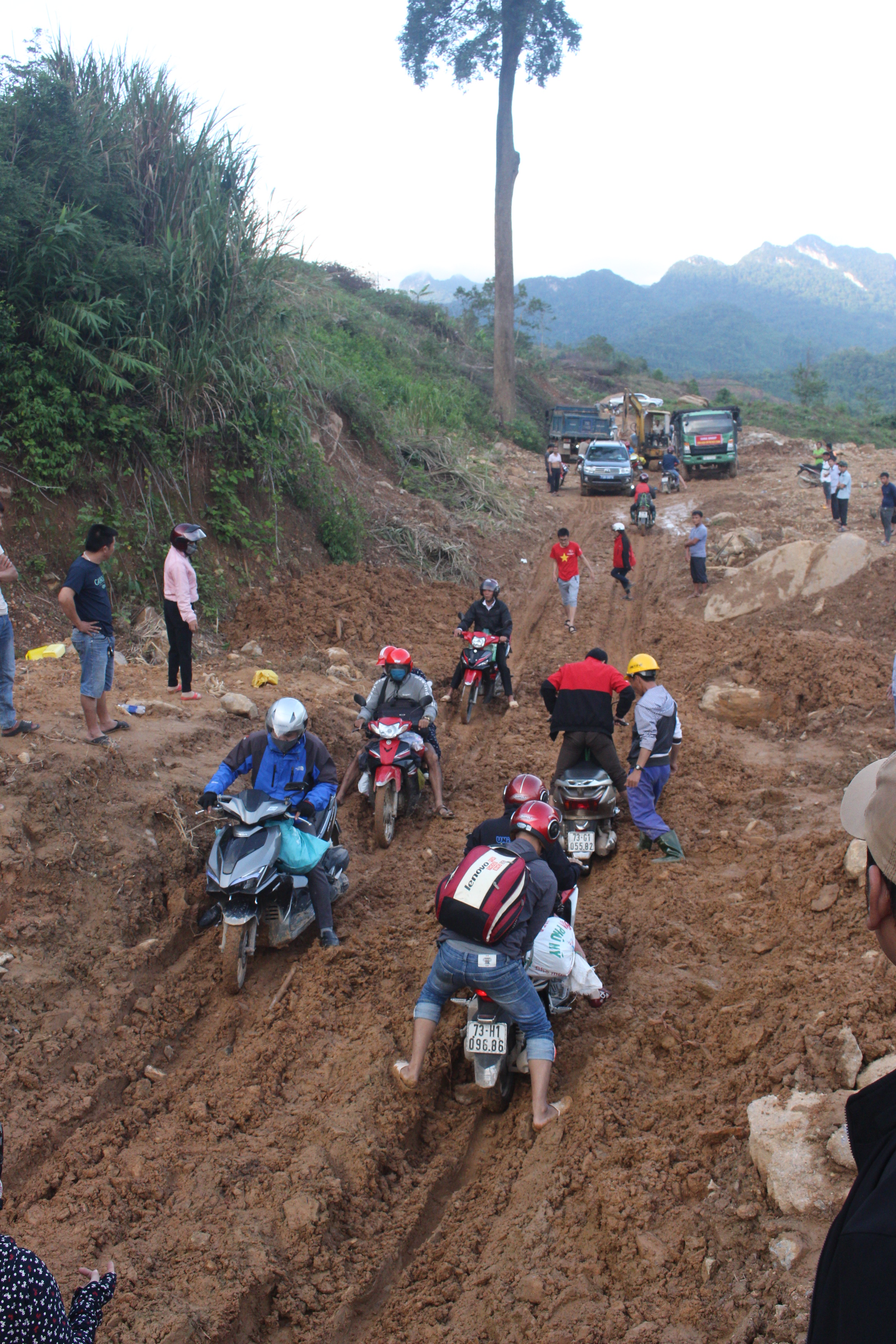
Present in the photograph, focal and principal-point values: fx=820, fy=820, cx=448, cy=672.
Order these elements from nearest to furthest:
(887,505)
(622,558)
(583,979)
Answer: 1. (583,979)
2. (622,558)
3. (887,505)

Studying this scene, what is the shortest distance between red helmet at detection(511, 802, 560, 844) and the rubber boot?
254cm

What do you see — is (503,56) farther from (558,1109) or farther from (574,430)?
(558,1109)

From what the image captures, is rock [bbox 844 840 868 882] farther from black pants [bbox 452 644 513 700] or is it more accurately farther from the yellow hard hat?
black pants [bbox 452 644 513 700]

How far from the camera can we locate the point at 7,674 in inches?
242

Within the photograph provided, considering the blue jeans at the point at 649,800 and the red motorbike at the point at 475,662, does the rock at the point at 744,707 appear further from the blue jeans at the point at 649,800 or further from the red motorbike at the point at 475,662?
the blue jeans at the point at 649,800

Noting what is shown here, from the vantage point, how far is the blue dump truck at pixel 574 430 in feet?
95.5

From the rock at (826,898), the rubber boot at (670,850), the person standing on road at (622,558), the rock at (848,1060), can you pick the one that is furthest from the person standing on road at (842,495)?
the rock at (848,1060)

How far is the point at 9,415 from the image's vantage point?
9.57 metres

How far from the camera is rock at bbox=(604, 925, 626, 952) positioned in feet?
18.7

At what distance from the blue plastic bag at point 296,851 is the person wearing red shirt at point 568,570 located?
28.1 ft

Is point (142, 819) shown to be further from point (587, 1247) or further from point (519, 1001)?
point (587, 1247)

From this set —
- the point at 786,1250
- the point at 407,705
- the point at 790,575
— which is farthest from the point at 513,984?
the point at 790,575

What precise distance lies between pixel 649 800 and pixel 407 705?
2362mm

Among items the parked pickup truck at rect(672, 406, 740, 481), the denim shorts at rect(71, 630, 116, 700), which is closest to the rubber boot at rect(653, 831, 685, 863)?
the denim shorts at rect(71, 630, 116, 700)
